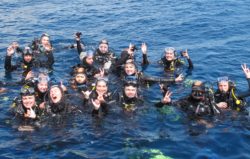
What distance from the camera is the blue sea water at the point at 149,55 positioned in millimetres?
10797

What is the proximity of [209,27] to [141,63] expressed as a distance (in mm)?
6958

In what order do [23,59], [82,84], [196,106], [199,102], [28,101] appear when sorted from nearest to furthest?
1. [28,101]
2. [199,102]
3. [196,106]
4. [82,84]
5. [23,59]

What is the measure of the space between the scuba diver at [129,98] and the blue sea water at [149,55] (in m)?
0.35

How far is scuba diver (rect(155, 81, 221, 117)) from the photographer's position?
40.0 feet

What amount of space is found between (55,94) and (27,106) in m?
0.88

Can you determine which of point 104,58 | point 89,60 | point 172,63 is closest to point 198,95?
point 172,63

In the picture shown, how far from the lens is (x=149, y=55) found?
1950 centimetres

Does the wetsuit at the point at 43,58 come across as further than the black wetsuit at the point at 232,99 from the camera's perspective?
Yes

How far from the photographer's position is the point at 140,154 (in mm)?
10422

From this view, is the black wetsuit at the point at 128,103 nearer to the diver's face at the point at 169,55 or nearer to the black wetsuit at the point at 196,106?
the black wetsuit at the point at 196,106

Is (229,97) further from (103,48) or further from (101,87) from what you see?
(103,48)

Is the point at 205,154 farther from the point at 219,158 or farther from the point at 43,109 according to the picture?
the point at 43,109

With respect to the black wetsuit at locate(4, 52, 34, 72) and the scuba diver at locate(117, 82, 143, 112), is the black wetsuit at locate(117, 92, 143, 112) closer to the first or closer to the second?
the scuba diver at locate(117, 82, 143, 112)

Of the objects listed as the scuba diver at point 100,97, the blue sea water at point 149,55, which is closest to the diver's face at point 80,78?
the scuba diver at point 100,97
